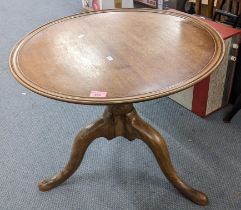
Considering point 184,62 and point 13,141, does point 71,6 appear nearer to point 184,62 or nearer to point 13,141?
point 13,141

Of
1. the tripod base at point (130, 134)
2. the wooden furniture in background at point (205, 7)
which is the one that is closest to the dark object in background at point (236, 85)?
the wooden furniture in background at point (205, 7)

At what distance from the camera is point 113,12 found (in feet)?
4.29

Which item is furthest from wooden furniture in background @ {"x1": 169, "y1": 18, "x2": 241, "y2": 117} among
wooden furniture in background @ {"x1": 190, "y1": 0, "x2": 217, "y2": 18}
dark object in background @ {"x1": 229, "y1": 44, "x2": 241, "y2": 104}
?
wooden furniture in background @ {"x1": 190, "y1": 0, "x2": 217, "y2": 18}

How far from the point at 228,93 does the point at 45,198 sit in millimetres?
1102

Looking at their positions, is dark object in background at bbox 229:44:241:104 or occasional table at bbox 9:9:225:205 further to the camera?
dark object in background at bbox 229:44:241:104

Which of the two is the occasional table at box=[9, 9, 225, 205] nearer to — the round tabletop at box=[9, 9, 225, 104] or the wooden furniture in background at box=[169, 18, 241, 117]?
the round tabletop at box=[9, 9, 225, 104]

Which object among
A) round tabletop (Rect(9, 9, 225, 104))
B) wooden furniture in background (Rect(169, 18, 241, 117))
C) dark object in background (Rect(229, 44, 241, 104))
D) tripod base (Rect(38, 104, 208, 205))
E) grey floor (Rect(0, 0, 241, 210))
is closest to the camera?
round tabletop (Rect(9, 9, 225, 104))

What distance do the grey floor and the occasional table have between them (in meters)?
0.09

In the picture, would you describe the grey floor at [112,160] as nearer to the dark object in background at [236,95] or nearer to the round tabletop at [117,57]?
the dark object in background at [236,95]

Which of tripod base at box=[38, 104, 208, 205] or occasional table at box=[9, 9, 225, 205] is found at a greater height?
occasional table at box=[9, 9, 225, 205]

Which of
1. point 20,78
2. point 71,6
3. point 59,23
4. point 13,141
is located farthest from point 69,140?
point 71,6

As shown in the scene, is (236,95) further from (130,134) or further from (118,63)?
(118,63)

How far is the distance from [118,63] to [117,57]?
4cm

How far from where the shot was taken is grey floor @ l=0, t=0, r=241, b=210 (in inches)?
49.9
